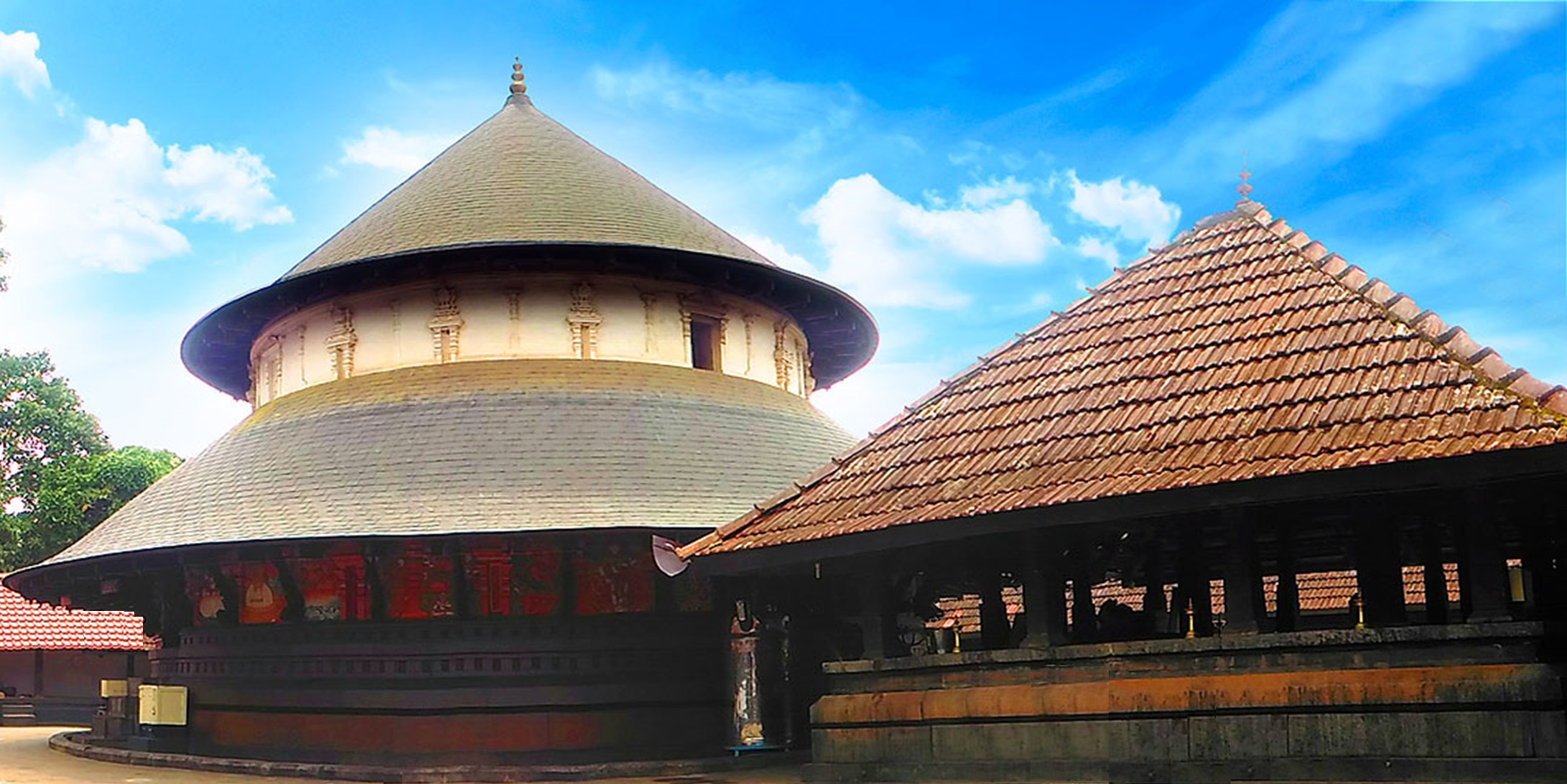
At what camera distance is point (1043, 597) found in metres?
9.98

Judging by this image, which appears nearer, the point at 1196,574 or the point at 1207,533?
the point at 1196,574

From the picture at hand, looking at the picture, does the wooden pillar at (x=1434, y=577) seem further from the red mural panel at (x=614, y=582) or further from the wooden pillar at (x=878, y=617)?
the red mural panel at (x=614, y=582)

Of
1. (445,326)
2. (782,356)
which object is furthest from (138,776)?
(782,356)

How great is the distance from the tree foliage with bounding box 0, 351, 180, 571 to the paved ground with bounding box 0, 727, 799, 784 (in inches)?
1054

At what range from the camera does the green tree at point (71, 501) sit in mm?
43094

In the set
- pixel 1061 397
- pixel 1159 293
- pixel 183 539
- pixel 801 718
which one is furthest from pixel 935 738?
pixel 183 539

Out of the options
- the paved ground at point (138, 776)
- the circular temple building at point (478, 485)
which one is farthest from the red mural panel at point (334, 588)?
the paved ground at point (138, 776)

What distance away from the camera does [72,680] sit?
1161 inches

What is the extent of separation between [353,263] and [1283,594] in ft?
42.9

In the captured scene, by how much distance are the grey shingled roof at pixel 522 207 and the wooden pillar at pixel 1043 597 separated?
10181 mm

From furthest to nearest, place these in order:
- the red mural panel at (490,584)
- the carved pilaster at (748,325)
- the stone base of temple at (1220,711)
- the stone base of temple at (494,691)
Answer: the carved pilaster at (748,325) < the red mural panel at (490,584) < the stone base of temple at (494,691) < the stone base of temple at (1220,711)

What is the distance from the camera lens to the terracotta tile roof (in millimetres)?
28391

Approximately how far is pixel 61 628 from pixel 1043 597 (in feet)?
82.5

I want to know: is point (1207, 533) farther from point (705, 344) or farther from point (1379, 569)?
point (705, 344)
